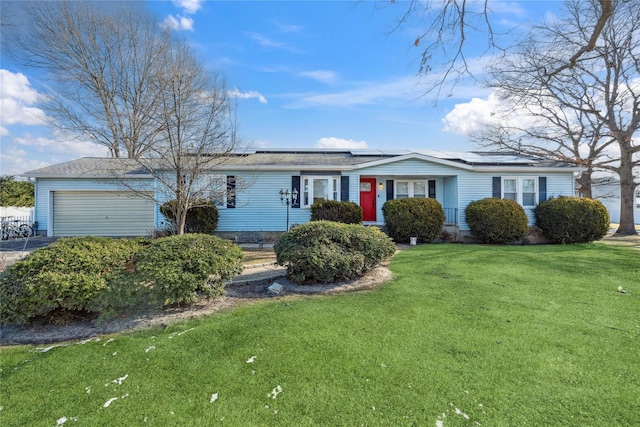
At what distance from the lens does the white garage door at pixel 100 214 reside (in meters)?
14.4

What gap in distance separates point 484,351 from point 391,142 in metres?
17.8

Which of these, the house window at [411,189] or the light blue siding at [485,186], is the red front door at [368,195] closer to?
the house window at [411,189]

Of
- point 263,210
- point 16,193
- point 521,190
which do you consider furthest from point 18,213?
point 521,190

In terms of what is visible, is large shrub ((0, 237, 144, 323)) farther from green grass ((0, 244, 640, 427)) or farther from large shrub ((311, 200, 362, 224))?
large shrub ((311, 200, 362, 224))

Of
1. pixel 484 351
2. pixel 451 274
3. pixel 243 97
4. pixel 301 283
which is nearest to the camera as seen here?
pixel 484 351

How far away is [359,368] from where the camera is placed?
304cm

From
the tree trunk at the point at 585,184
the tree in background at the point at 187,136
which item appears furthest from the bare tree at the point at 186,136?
the tree trunk at the point at 585,184

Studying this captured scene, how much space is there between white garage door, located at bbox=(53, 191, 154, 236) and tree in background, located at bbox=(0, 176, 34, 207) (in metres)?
9.19

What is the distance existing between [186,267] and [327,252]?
100 inches

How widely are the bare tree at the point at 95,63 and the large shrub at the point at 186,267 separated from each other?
56.5 feet

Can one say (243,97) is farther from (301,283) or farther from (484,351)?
(484,351)

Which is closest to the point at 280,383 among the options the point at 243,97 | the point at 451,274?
the point at 451,274

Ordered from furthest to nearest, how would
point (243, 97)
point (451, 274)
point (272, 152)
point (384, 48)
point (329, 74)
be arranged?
1. point (272, 152)
2. point (329, 74)
3. point (243, 97)
4. point (451, 274)
5. point (384, 48)

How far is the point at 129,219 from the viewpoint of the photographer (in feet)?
49.3
